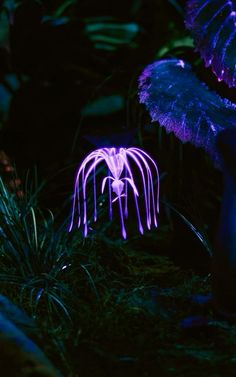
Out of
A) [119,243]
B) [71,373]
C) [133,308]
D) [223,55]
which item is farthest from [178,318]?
[223,55]

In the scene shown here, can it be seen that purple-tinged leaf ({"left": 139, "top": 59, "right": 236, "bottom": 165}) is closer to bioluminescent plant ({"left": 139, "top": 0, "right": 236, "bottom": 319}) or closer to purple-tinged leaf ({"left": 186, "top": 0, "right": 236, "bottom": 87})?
bioluminescent plant ({"left": 139, "top": 0, "right": 236, "bottom": 319})

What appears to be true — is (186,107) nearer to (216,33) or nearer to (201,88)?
(201,88)

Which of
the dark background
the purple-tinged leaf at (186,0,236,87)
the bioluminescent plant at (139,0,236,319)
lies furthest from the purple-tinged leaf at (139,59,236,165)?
the dark background

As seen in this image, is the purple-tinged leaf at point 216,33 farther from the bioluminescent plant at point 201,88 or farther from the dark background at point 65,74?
the dark background at point 65,74

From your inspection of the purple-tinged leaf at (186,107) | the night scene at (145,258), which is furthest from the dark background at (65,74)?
the purple-tinged leaf at (186,107)

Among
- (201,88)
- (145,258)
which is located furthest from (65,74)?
(201,88)

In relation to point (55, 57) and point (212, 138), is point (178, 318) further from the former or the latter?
point (55, 57)
